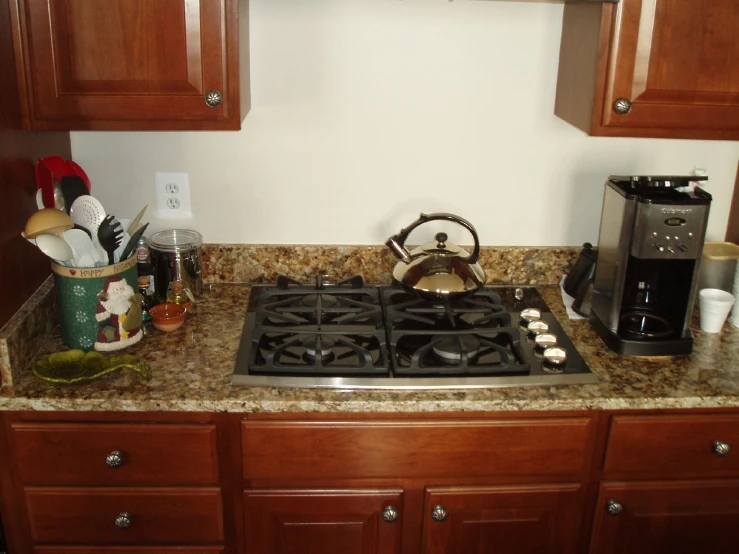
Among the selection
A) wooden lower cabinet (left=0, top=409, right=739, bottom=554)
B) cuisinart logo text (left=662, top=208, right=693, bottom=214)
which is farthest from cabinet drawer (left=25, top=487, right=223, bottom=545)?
cuisinart logo text (left=662, top=208, right=693, bottom=214)

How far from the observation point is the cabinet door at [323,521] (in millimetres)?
1723

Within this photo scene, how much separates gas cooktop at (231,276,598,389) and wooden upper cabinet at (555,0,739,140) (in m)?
0.51

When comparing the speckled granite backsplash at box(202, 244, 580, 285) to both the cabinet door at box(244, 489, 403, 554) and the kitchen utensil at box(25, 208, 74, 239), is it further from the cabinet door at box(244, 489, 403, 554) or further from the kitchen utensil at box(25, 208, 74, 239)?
the cabinet door at box(244, 489, 403, 554)

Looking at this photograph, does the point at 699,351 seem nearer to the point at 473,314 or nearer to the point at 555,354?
the point at 555,354

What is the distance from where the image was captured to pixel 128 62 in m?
1.66

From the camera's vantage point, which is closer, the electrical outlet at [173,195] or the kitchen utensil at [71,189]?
the kitchen utensil at [71,189]

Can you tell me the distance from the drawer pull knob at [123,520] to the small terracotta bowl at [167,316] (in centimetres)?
44

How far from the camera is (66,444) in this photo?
1.66m

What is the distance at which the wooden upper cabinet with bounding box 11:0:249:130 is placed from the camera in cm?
162

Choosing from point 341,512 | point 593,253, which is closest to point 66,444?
point 341,512

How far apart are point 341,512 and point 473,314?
23.2 inches

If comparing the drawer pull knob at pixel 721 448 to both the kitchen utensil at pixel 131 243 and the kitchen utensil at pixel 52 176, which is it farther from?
the kitchen utensil at pixel 52 176

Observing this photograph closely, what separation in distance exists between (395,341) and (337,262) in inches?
16.8

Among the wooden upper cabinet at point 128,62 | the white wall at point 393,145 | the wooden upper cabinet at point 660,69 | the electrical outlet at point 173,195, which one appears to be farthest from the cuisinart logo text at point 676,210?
the electrical outlet at point 173,195
